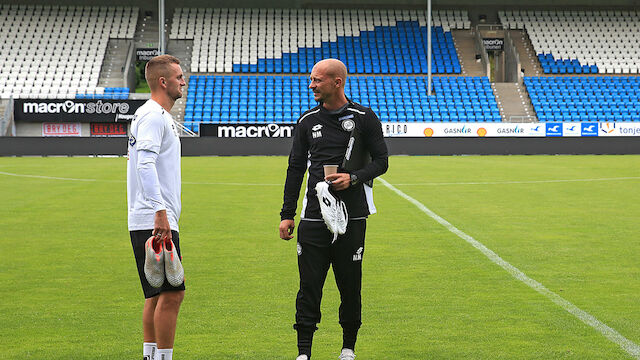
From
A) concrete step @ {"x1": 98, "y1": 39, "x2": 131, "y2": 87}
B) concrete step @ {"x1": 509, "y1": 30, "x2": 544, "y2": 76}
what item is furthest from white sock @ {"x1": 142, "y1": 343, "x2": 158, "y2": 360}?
concrete step @ {"x1": 509, "y1": 30, "x2": 544, "y2": 76}

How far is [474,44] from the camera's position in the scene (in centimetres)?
4688

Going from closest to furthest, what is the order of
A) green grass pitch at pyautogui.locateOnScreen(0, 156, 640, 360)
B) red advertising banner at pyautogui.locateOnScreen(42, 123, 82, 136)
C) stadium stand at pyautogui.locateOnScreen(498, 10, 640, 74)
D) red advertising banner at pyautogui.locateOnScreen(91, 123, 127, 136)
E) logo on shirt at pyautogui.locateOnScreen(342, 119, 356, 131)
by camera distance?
logo on shirt at pyautogui.locateOnScreen(342, 119, 356, 131), green grass pitch at pyautogui.locateOnScreen(0, 156, 640, 360), red advertising banner at pyautogui.locateOnScreen(91, 123, 127, 136), red advertising banner at pyautogui.locateOnScreen(42, 123, 82, 136), stadium stand at pyautogui.locateOnScreen(498, 10, 640, 74)

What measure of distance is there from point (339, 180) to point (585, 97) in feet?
129

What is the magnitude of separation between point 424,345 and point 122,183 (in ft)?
49.5

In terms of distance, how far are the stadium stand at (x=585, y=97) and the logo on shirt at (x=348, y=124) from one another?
35.8 m

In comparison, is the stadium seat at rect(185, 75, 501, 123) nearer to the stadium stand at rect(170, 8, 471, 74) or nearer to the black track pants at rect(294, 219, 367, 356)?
the stadium stand at rect(170, 8, 471, 74)

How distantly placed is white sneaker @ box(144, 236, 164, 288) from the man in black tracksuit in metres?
0.96

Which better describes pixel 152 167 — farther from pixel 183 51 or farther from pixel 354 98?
pixel 183 51

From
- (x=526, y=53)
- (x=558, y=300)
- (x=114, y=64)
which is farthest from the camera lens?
(x=526, y=53)

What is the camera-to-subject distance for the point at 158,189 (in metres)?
4.25

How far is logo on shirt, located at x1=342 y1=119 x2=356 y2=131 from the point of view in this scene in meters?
4.85

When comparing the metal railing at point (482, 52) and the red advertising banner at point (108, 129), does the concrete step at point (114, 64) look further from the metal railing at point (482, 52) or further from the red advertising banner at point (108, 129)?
the metal railing at point (482, 52)

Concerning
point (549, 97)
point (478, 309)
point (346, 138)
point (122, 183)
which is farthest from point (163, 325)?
point (549, 97)

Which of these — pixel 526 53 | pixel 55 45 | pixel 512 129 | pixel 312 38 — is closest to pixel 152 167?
pixel 512 129
